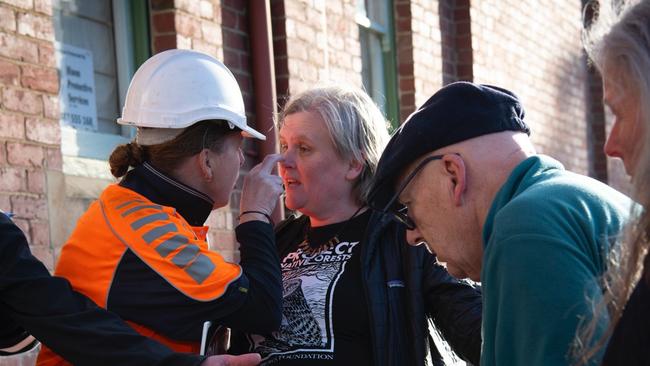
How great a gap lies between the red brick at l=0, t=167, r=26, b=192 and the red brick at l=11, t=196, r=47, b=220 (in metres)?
0.04

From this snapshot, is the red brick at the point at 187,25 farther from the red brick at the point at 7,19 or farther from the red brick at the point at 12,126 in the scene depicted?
the red brick at the point at 12,126

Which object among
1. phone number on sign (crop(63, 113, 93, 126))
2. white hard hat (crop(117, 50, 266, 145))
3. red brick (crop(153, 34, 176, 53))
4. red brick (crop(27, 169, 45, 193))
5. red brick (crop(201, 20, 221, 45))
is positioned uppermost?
red brick (crop(201, 20, 221, 45))

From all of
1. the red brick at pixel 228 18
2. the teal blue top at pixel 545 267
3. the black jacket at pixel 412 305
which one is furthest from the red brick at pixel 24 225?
the teal blue top at pixel 545 267

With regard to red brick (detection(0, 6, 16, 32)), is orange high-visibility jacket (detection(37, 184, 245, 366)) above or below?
below

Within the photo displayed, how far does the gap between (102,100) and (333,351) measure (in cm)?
238

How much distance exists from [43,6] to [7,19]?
23 centimetres

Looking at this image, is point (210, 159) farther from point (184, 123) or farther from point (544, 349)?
point (544, 349)

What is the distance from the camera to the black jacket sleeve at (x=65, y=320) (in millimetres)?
2520

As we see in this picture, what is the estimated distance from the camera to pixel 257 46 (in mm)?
5656

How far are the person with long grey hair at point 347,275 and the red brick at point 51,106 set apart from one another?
1215mm

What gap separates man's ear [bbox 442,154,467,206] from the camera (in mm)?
2117

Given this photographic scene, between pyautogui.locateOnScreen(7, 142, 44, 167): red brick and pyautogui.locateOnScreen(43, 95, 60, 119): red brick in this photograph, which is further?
pyautogui.locateOnScreen(43, 95, 60, 119): red brick

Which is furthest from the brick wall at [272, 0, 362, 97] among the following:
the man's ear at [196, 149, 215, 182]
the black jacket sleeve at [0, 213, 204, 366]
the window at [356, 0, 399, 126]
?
the black jacket sleeve at [0, 213, 204, 366]

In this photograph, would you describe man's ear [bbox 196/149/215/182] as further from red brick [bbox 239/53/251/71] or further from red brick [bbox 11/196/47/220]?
red brick [bbox 239/53/251/71]
